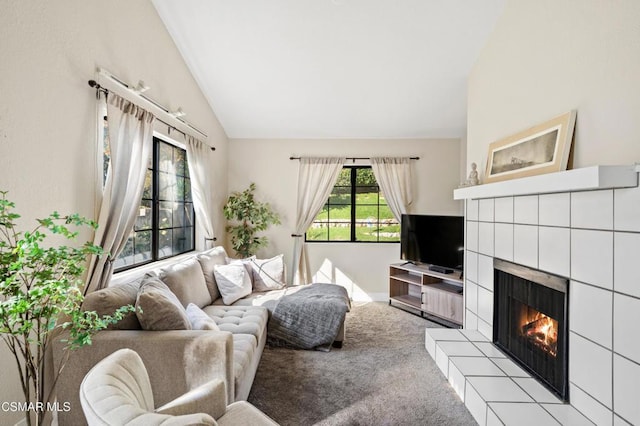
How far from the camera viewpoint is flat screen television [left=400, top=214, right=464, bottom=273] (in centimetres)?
388

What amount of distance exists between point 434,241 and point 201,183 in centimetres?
286

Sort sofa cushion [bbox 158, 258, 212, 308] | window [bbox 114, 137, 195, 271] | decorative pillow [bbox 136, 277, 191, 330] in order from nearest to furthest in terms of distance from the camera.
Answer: decorative pillow [bbox 136, 277, 191, 330]
sofa cushion [bbox 158, 258, 212, 308]
window [bbox 114, 137, 195, 271]

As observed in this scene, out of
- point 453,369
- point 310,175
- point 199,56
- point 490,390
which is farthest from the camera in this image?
point 310,175

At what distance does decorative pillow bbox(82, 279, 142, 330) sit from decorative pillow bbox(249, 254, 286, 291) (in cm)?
178

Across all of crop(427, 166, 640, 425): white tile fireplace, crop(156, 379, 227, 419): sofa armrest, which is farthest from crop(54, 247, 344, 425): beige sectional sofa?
crop(427, 166, 640, 425): white tile fireplace

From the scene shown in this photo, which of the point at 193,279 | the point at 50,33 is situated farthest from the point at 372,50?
the point at 193,279

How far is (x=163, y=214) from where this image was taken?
3453 mm

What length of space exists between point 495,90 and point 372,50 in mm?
1165

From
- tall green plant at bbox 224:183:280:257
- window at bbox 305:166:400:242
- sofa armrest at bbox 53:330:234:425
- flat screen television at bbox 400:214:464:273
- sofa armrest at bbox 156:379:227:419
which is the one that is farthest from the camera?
Result: window at bbox 305:166:400:242

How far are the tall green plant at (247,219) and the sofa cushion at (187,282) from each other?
137 cm

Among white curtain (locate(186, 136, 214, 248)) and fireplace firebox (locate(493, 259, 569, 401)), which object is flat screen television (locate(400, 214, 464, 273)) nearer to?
fireplace firebox (locate(493, 259, 569, 401))

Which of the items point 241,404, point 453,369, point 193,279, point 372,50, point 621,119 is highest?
point 372,50

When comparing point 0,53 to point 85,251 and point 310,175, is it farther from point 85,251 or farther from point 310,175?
point 310,175

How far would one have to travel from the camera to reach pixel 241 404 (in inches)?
61.3
